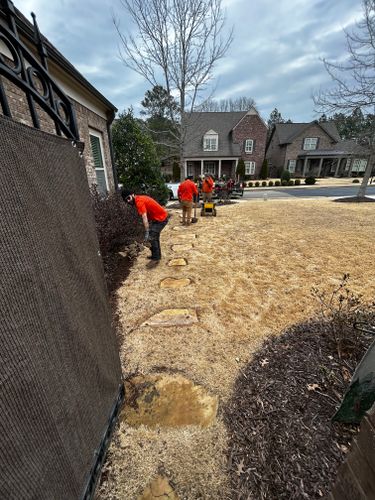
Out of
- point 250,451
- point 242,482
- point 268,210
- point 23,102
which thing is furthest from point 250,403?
point 268,210

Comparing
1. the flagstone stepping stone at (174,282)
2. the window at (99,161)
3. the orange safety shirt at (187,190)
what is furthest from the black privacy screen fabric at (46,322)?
the window at (99,161)

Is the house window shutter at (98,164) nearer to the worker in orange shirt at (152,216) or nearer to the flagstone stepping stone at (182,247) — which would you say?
the flagstone stepping stone at (182,247)

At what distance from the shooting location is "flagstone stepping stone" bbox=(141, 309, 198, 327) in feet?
10.1

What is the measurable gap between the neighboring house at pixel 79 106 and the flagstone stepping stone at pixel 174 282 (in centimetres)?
317

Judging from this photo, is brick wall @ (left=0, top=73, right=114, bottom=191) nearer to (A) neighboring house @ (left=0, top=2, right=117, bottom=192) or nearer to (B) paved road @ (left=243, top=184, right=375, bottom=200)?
(A) neighboring house @ (left=0, top=2, right=117, bottom=192)

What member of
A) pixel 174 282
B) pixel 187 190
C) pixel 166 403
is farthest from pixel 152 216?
pixel 166 403

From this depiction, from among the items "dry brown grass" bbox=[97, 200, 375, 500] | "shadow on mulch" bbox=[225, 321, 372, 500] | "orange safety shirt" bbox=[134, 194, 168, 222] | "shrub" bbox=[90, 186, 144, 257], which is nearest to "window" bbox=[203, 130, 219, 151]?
"dry brown grass" bbox=[97, 200, 375, 500]

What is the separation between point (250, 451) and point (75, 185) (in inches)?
86.0

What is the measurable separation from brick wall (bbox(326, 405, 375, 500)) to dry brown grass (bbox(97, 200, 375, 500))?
830mm

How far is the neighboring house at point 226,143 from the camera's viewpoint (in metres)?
28.6

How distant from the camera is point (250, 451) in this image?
5.36ft

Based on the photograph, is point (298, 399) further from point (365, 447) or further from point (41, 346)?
point (41, 346)

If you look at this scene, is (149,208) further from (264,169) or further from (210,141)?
(264,169)

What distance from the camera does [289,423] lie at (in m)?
1.76
